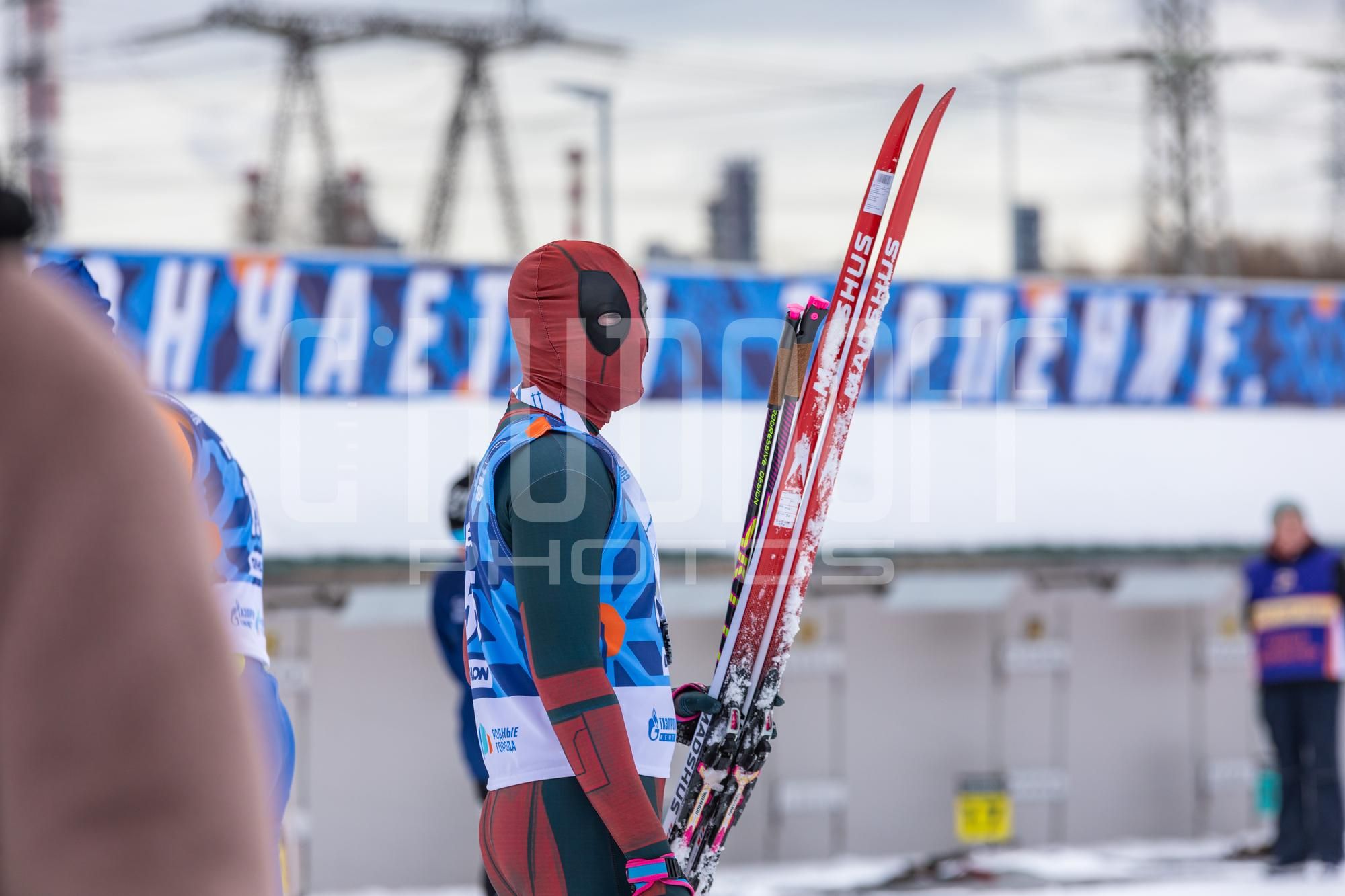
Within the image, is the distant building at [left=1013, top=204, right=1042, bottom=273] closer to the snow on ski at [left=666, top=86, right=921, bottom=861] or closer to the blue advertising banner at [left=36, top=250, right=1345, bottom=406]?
the blue advertising banner at [left=36, top=250, right=1345, bottom=406]

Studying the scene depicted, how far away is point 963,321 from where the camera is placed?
36.0ft

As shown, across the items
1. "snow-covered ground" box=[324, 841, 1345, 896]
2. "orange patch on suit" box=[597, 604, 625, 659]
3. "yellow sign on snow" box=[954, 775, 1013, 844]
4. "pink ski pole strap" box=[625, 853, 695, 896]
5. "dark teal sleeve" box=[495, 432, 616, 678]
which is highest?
"dark teal sleeve" box=[495, 432, 616, 678]

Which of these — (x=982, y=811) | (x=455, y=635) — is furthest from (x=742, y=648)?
(x=982, y=811)

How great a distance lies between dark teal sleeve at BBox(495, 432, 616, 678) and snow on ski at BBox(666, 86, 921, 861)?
0.58 meters

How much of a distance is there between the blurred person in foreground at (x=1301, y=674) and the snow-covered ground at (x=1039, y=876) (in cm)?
26

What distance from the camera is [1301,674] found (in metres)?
9.55

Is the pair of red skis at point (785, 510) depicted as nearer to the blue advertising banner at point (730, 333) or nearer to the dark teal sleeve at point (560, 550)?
the dark teal sleeve at point (560, 550)

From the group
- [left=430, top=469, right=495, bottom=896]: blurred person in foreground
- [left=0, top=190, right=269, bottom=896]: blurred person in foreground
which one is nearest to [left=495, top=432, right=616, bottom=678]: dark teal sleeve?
[left=0, top=190, right=269, bottom=896]: blurred person in foreground

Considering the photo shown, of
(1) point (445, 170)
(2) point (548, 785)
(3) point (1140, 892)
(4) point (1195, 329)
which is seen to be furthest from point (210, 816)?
(1) point (445, 170)

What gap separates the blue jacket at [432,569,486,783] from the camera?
6.59 meters

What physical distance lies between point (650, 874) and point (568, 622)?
1.38ft

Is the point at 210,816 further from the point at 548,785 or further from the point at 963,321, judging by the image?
the point at 963,321

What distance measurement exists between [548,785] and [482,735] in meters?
0.19

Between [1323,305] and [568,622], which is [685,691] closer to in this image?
[568,622]
